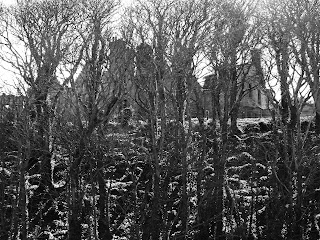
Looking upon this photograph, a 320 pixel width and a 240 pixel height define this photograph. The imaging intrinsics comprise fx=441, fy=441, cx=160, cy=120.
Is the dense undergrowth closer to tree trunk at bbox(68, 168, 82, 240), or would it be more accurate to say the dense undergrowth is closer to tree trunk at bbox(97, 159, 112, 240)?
tree trunk at bbox(97, 159, 112, 240)

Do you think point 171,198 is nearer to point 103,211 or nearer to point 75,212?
point 103,211

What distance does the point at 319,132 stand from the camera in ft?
63.9

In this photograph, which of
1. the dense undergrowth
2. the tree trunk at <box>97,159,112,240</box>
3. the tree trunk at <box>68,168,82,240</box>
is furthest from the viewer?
the tree trunk at <box>97,159,112,240</box>

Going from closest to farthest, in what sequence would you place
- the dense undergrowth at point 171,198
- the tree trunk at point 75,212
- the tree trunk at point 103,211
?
the tree trunk at point 75,212, the dense undergrowth at point 171,198, the tree trunk at point 103,211

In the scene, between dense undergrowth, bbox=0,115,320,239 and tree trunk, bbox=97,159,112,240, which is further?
tree trunk, bbox=97,159,112,240

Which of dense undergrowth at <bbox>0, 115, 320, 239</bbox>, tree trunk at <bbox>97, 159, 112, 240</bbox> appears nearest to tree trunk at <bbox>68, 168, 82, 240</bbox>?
dense undergrowth at <bbox>0, 115, 320, 239</bbox>

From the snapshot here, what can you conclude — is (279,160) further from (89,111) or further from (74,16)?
(74,16)

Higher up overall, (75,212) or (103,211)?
(75,212)

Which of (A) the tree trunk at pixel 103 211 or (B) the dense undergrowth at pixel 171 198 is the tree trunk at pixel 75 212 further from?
(A) the tree trunk at pixel 103 211

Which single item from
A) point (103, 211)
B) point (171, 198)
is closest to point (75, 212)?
point (103, 211)

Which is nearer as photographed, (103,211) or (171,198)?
(103,211)

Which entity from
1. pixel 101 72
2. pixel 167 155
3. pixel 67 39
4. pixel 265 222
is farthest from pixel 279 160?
pixel 67 39

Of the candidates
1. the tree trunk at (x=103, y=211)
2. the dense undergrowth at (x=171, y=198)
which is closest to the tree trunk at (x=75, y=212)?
the dense undergrowth at (x=171, y=198)

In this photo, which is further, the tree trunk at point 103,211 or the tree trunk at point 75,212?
the tree trunk at point 103,211
